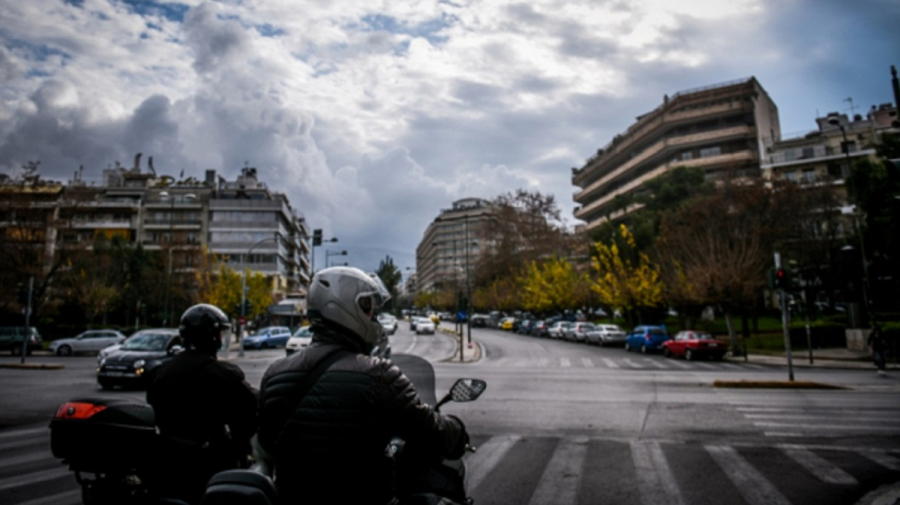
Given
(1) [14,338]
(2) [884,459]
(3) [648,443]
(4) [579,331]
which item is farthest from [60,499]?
(4) [579,331]

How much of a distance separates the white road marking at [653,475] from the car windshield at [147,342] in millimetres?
13217

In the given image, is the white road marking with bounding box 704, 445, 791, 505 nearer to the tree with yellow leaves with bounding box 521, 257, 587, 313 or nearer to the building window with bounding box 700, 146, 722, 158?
the tree with yellow leaves with bounding box 521, 257, 587, 313

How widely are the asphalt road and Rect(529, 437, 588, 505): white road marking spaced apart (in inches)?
0.8

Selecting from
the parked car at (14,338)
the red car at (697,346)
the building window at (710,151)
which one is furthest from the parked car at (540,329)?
the parked car at (14,338)

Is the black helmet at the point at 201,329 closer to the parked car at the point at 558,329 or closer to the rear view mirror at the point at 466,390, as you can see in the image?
the rear view mirror at the point at 466,390

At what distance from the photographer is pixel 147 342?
1617cm

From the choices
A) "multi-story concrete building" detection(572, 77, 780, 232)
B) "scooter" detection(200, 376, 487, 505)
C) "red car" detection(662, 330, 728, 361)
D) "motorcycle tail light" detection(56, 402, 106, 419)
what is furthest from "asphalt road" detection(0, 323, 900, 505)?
"multi-story concrete building" detection(572, 77, 780, 232)

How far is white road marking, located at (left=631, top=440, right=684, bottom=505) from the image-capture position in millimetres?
5582

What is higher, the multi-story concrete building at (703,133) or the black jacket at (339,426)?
the multi-story concrete building at (703,133)

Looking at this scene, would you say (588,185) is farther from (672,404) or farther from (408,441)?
(408,441)

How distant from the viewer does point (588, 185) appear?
87.8m

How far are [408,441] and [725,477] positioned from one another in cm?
516

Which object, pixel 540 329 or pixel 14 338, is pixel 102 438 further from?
pixel 540 329

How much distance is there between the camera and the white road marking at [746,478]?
554 centimetres
